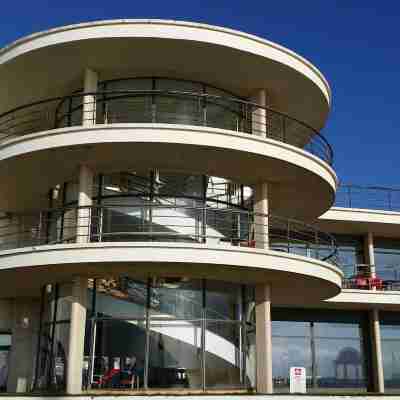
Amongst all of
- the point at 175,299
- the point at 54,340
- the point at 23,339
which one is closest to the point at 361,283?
the point at 175,299

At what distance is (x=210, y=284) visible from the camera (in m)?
18.2

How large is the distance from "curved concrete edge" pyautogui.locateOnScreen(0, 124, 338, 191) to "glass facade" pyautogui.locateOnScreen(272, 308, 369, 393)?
35.0ft

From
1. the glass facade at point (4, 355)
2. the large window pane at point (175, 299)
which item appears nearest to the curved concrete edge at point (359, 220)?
the large window pane at point (175, 299)

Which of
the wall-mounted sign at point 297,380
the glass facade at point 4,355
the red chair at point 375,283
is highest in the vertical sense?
the red chair at point 375,283

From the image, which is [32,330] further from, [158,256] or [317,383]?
[317,383]

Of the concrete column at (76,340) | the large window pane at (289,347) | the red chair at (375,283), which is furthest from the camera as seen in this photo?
the red chair at (375,283)

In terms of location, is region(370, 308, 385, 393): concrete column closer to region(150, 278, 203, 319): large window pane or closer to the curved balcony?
the curved balcony

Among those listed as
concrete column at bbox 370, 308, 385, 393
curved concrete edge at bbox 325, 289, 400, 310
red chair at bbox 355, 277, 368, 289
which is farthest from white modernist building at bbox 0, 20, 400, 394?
concrete column at bbox 370, 308, 385, 393

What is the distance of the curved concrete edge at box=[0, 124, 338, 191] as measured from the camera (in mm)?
17078

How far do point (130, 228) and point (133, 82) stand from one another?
14.0ft

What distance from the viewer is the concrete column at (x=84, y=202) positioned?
17.7 metres

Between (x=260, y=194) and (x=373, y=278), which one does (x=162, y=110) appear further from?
(x=373, y=278)

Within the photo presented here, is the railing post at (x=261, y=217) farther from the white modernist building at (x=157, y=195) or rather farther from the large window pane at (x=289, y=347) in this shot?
the large window pane at (x=289, y=347)

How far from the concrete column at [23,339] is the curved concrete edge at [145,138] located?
7.01m
